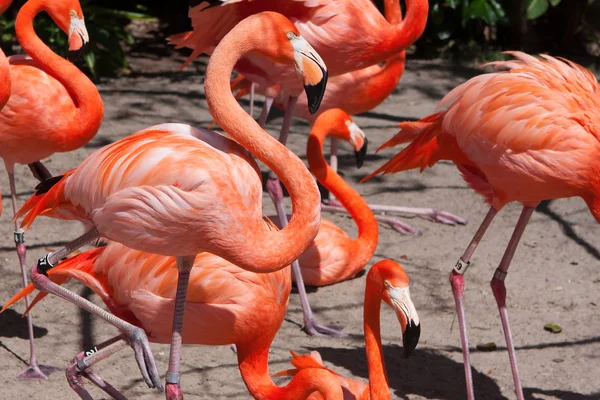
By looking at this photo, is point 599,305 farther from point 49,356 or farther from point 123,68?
point 123,68

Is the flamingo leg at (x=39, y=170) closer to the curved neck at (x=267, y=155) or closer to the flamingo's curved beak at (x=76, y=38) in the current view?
the flamingo's curved beak at (x=76, y=38)

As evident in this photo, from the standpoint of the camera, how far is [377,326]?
3.28 metres

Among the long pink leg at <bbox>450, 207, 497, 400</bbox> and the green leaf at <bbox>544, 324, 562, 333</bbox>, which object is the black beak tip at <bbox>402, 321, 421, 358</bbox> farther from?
the green leaf at <bbox>544, 324, 562, 333</bbox>

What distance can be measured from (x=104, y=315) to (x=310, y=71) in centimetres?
108

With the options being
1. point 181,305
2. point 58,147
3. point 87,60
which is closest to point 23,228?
point 58,147

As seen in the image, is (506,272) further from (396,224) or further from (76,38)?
(76,38)

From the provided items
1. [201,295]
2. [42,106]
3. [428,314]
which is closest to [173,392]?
[201,295]

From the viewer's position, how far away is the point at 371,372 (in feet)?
10.4

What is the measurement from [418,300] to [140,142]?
2.04 metres

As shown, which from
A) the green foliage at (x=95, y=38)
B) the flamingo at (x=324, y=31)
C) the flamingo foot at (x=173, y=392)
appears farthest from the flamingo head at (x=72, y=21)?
the green foliage at (x=95, y=38)

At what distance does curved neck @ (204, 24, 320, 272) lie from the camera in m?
2.77

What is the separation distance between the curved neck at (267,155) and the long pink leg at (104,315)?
44 cm

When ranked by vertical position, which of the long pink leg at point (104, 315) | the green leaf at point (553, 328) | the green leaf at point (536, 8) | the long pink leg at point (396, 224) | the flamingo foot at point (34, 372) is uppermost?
the long pink leg at point (104, 315)

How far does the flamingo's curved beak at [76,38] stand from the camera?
4.14m
